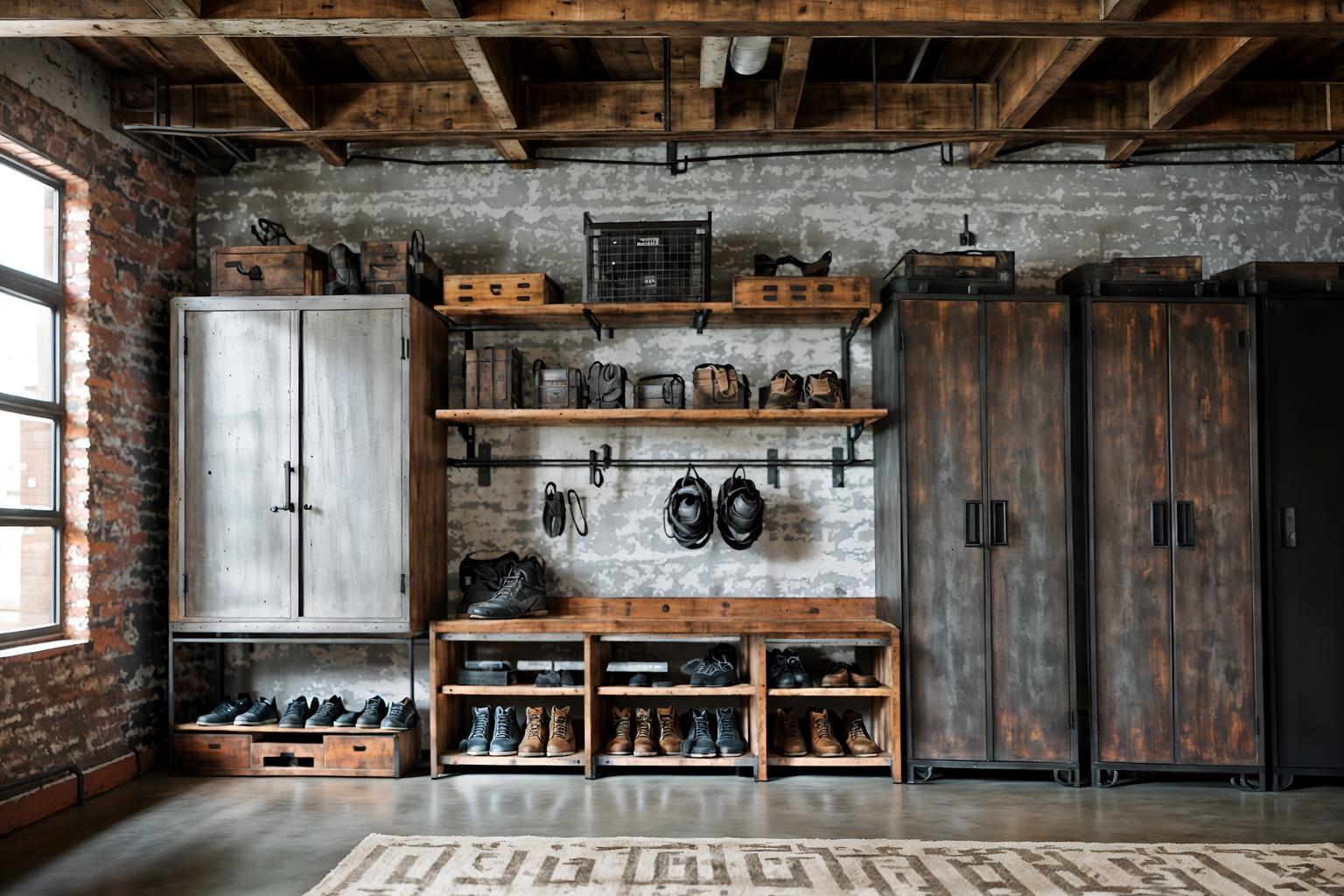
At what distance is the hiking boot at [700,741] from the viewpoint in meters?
5.48

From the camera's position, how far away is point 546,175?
6.36 meters

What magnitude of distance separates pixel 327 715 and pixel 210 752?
0.60 meters

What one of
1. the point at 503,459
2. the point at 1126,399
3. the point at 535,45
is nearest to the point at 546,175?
the point at 535,45

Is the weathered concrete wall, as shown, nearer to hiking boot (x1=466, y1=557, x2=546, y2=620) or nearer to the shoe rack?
hiking boot (x1=466, y1=557, x2=546, y2=620)

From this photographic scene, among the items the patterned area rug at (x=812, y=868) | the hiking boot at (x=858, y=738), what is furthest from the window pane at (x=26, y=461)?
the hiking boot at (x=858, y=738)

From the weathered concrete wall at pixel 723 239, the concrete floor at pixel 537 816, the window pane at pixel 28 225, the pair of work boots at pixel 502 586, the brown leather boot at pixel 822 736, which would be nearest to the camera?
the concrete floor at pixel 537 816

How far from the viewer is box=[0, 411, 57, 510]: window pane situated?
16.0 feet

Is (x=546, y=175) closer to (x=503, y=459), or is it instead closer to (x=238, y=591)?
(x=503, y=459)

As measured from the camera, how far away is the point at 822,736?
5609 mm

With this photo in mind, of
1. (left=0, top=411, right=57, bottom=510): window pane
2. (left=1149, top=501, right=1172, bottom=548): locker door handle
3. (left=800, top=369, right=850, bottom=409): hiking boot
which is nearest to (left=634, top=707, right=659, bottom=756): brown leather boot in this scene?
(left=800, top=369, right=850, bottom=409): hiking boot

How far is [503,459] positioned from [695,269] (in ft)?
5.02

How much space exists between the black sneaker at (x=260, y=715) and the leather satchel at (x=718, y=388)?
2683 mm

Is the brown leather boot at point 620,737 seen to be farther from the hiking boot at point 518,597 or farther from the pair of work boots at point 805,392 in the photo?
the pair of work boots at point 805,392

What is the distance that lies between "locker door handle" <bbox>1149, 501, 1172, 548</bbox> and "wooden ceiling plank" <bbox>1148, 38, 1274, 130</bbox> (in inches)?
75.6
